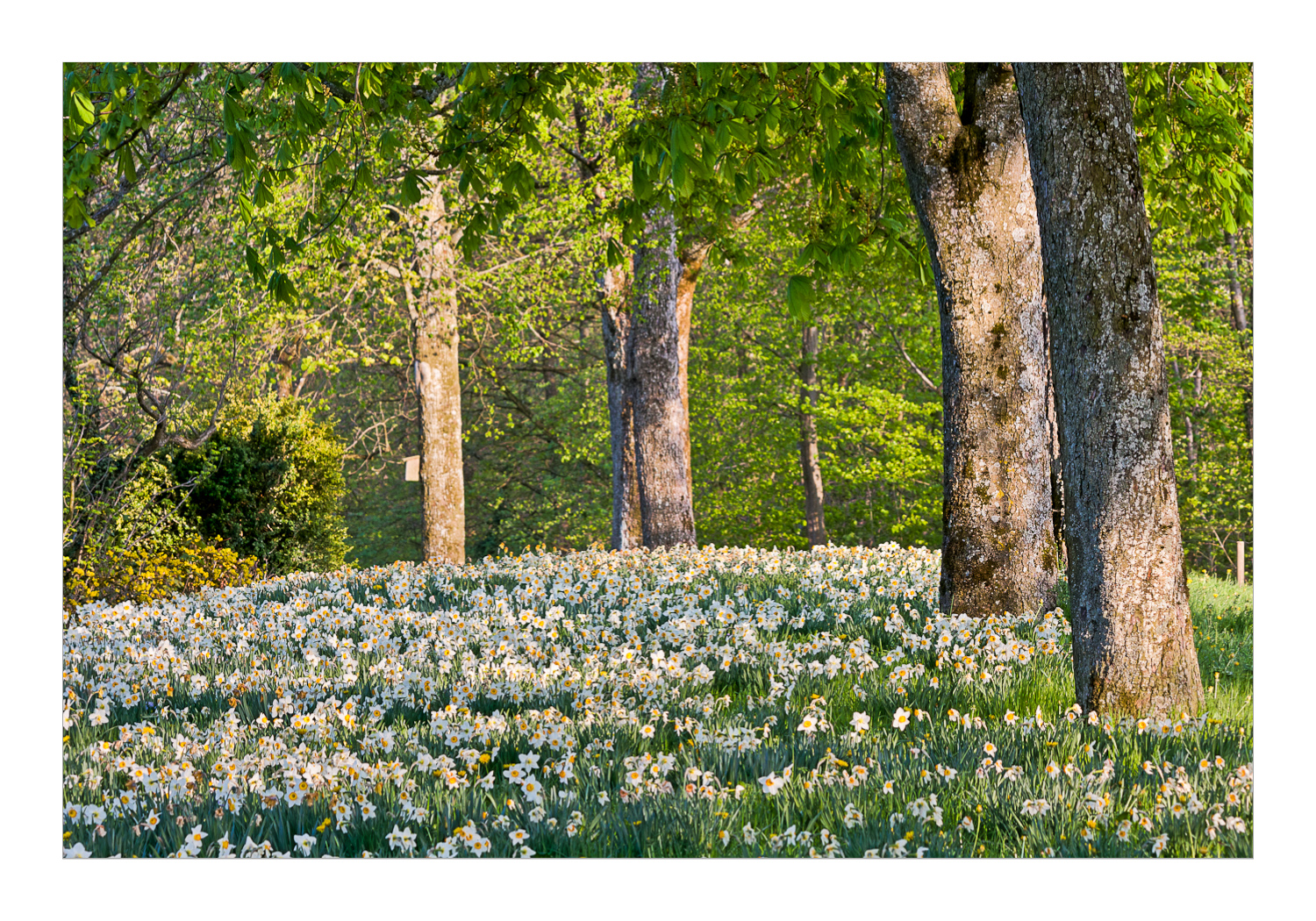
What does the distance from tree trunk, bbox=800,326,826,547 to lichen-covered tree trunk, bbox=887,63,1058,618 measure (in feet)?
48.8

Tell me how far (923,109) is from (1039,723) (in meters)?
3.82

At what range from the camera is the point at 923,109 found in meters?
6.20

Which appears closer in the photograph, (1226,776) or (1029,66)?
(1226,776)

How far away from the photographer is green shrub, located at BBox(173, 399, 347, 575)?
14.9m

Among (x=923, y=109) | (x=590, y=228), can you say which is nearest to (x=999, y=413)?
(x=923, y=109)

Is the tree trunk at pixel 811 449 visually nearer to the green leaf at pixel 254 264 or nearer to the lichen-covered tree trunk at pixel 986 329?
the lichen-covered tree trunk at pixel 986 329

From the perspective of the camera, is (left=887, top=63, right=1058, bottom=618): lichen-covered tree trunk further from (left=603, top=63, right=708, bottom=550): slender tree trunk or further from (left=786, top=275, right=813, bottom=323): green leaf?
(left=603, top=63, right=708, bottom=550): slender tree trunk

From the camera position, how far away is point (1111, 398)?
3.99m

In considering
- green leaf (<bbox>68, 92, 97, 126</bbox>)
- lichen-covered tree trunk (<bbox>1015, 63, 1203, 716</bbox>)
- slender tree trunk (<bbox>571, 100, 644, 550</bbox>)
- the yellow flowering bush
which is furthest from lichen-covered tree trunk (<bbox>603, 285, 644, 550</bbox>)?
lichen-covered tree trunk (<bbox>1015, 63, 1203, 716</bbox>)

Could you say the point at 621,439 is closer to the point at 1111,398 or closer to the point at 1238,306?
the point at 1111,398

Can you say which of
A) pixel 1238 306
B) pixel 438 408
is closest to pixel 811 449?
pixel 1238 306

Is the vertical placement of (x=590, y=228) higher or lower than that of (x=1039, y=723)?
higher

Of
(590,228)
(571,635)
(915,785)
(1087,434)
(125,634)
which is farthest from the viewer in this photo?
(590,228)

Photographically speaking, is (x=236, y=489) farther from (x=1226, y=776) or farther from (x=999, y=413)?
(x=1226, y=776)
